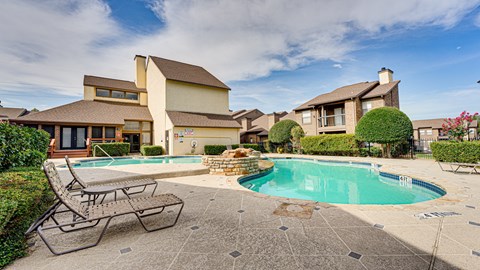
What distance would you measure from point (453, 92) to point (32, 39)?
32.7 metres

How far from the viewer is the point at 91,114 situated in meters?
19.0

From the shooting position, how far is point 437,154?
37.7 feet

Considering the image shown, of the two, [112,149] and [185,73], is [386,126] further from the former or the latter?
[112,149]

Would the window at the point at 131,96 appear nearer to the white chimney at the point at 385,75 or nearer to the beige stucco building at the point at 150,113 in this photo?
the beige stucco building at the point at 150,113

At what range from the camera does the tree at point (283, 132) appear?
20.8m

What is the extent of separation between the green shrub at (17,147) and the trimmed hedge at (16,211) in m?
1.37

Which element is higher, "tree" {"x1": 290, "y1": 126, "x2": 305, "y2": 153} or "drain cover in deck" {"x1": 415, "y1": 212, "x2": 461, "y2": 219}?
"tree" {"x1": 290, "y1": 126, "x2": 305, "y2": 153}

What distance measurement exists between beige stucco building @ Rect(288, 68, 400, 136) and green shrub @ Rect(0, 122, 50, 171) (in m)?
21.6

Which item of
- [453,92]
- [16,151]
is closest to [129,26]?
[16,151]

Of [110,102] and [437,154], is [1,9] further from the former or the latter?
[437,154]

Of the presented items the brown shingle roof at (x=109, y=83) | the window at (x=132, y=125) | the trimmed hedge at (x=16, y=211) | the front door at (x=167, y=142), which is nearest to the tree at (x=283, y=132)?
the front door at (x=167, y=142)

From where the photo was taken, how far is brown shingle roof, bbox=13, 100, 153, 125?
17148 millimetres

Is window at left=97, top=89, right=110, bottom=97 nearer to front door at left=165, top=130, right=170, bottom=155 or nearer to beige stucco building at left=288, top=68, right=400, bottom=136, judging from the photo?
front door at left=165, top=130, right=170, bottom=155

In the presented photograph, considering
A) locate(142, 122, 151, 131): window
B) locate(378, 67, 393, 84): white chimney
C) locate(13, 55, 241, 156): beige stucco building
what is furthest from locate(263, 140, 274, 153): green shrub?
locate(142, 122, 151, 131): window
